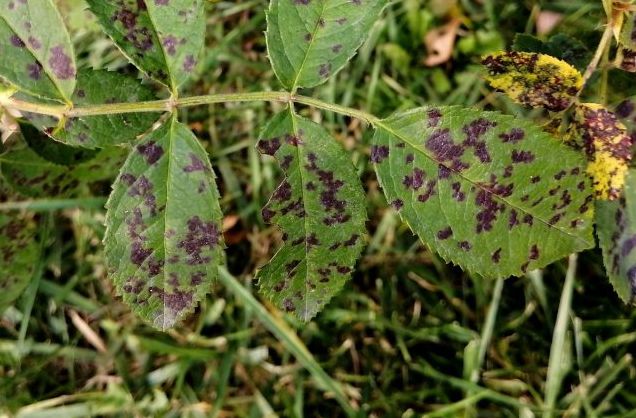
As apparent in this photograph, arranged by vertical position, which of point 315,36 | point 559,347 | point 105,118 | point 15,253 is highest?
point 315,36

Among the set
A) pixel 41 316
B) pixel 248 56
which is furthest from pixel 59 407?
pixel 248 56

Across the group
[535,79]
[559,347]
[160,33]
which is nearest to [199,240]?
[160,33]

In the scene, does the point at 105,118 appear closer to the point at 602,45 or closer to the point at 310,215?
the point at 310,215

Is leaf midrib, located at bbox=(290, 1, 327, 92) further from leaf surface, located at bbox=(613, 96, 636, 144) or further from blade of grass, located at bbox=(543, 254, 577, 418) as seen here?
blade of grass, located at bbox=(543, 254, 577, 418)

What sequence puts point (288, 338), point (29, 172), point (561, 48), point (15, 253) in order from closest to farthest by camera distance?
point (561, 48) < point (29, 172) < point (15, 253) < point (288, 338)

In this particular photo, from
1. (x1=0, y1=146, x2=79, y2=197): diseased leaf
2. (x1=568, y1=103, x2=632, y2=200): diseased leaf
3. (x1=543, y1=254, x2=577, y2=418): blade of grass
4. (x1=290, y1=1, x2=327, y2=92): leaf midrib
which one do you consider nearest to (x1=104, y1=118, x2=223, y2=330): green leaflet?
Answer: (x1=290, y1=1, x2=327, y2=92): leaf midrib

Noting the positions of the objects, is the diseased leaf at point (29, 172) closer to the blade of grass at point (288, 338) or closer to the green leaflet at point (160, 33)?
the green leaflet at point (160, 33)
